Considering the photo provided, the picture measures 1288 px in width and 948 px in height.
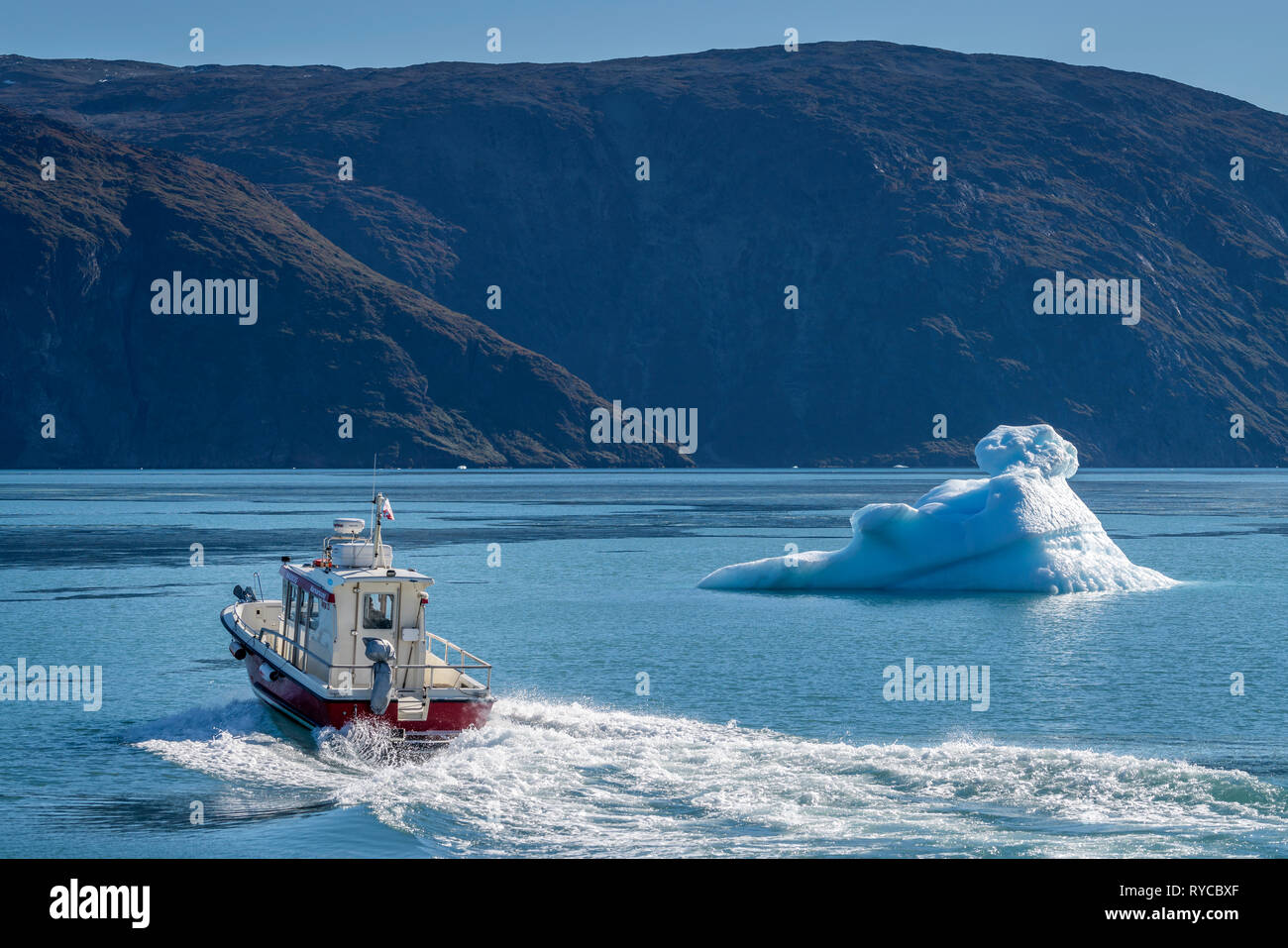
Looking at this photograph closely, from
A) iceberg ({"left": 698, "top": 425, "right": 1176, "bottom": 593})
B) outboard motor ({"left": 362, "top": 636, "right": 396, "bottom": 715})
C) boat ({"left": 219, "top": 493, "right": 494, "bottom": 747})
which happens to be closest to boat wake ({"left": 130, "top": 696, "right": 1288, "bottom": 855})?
boat ({"left": 219, "top": 493, "right": 494, "bottom": 747})

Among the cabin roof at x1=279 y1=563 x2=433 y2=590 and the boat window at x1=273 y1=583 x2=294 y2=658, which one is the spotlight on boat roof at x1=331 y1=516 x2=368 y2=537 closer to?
the cabin roof at x1=279 y1=563 x2=433 y2=590

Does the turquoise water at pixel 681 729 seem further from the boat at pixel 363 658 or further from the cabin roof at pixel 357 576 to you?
the cabin roof at pixel 357 576

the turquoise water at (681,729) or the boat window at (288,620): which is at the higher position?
the boat window at (288,620)

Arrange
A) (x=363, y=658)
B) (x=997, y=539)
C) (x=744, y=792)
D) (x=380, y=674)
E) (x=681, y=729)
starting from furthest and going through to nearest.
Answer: (x=997, y=539)
(x=681, y=729)
(x=363, y=658)
(x=380, y=674)
(x=744, y=792)

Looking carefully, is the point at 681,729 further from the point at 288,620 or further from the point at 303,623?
the point at 288,620

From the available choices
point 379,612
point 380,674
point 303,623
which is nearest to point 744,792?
point 380,674

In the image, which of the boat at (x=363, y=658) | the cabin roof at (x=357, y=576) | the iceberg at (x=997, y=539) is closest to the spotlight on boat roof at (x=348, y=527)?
the boat at (x=363, y=658)
